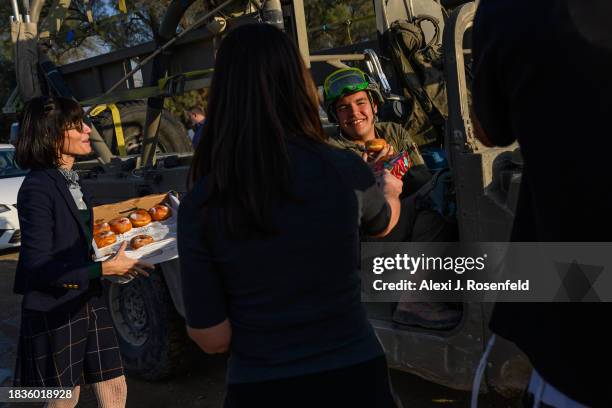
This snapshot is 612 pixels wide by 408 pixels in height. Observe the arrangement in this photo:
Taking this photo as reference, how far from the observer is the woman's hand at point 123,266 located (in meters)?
2.26

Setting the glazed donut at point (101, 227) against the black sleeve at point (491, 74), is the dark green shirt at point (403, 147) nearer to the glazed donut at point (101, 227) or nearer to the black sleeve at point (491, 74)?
the glazed donut at point (101, 227)

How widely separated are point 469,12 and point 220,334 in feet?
5.50

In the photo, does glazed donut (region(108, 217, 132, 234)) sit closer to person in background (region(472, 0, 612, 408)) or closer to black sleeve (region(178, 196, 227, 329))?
black sleeve (region(178, 196, 227, 329))

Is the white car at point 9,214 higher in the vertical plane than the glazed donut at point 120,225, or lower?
lower

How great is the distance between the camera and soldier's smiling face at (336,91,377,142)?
3205 millimetres

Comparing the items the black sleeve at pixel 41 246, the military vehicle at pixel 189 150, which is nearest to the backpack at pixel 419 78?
the military vehicle at pixel 189 150

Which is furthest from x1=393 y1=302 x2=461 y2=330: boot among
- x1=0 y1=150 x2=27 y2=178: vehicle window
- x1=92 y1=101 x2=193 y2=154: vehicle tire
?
x1=0 y1=150 x2=27 y2=178: vehicle window

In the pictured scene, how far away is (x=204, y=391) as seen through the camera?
3570mm

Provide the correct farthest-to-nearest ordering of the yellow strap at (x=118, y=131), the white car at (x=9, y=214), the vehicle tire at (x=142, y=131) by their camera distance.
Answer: the white car at (x=9, y=214) → the vehicle tire at (x=142, y=131) → the yellow strap at (x=118, y=131)

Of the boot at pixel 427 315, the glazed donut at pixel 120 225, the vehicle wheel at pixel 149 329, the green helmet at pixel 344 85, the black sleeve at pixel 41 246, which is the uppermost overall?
the green helmet at pixel 344 85

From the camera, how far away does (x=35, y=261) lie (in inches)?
82.5

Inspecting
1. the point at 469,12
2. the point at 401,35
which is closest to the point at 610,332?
the point at 469,12
